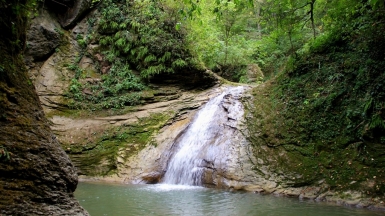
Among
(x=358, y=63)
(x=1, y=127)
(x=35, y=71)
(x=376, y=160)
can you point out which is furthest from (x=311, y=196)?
(x=35, y=71)

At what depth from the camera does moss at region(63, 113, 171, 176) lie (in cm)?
1069

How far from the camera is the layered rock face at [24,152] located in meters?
3.05

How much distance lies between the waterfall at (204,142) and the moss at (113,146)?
4.42 feet

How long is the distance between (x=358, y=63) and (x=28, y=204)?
849 cm

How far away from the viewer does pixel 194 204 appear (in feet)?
21.2

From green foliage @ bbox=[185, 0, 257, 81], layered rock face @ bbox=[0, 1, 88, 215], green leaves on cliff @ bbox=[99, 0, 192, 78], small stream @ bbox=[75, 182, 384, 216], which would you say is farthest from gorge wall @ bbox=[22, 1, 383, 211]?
layered rock face @ bbox=[0, 1, 88, 215]

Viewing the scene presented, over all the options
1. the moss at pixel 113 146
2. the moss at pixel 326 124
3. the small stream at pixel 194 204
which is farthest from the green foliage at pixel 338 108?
the moss at pixel 113 146

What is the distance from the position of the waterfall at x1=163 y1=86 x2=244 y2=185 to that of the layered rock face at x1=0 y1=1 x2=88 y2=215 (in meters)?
5.95

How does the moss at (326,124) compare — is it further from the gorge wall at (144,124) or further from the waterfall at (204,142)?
the waterfall at (204,142)

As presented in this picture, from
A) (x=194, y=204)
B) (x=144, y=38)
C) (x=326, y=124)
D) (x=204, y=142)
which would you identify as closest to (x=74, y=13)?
(x=144, y=38)

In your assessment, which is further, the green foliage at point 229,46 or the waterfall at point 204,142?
the green foliage at point 229,46

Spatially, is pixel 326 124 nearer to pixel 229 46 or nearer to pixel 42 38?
pixel 229 46

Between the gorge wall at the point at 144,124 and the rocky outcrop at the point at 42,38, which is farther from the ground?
the rocky outcrop at the point at 42,38

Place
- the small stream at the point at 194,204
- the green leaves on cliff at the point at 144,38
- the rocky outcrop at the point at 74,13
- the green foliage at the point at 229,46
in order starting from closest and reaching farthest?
the small stream at the point at 194,204
the green leaves on cliff at the point at 144,38
the rocky outcrop at the point at 74,13
the green foliage at the point at 229,46
